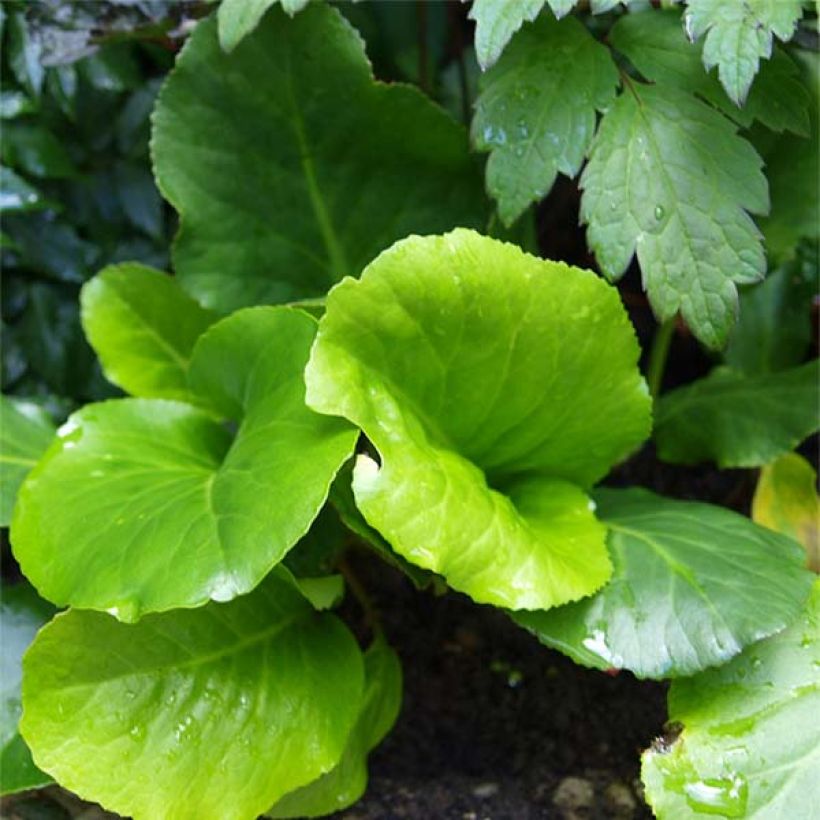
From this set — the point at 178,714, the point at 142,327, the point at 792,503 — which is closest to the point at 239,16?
the point at 142,327

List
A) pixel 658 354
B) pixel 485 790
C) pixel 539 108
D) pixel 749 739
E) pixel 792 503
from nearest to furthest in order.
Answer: pixel 749 739 → pixel 539 108 → pixel 485 790 → pixel 792 503 → pixel 658 354

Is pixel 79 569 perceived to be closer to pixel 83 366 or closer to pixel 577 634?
pixel 577 634

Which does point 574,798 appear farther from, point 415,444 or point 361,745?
point 415,444

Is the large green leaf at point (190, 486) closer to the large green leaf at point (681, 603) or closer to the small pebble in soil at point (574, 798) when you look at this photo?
the large green leaf at point (681, 603)

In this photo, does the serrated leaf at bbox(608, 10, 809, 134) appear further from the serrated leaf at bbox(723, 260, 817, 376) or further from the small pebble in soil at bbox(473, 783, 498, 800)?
the small pebble in soil at bbox(473, 783, 498, 800)

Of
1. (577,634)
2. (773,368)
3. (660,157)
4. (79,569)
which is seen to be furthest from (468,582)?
(773,368)

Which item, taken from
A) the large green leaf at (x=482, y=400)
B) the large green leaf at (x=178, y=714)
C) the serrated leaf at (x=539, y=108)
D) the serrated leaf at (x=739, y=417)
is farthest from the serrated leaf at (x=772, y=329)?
the large green leaf at (x=178, y=714)
